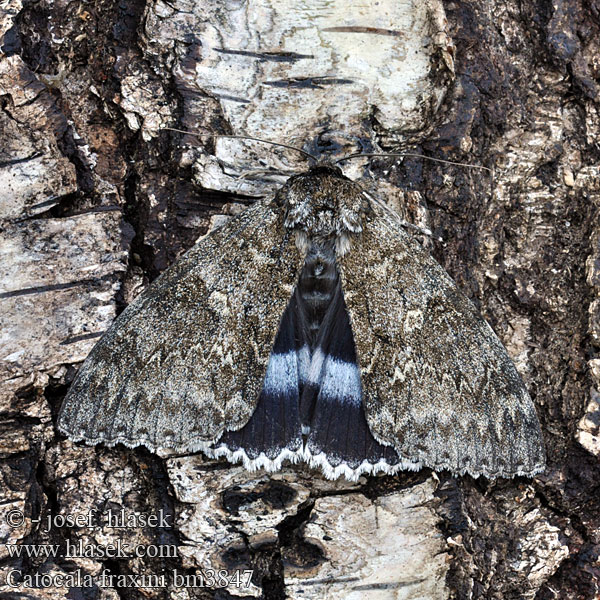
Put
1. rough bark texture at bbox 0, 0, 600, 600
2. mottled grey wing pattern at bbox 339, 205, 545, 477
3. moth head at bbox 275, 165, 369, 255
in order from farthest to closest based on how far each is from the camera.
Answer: moth head at bbox 275, 165, 369, 255
mottled grey wing pattern at bbox 339, 205, 545, 477
rough bark texture at bbox 0, 0, 600, 600

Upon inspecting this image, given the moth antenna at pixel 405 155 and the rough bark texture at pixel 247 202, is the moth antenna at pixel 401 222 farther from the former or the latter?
the moth antenna at pixel 405 155

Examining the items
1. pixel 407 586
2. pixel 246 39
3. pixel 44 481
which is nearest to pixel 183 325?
pixel 44 481

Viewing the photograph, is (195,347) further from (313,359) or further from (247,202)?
(247,202)

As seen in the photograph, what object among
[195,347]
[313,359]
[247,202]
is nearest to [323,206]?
[247,202]

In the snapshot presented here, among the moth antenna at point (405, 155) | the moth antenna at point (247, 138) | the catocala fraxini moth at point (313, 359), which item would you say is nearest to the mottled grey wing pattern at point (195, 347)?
the catocala fraxini moth at point (313, 359)

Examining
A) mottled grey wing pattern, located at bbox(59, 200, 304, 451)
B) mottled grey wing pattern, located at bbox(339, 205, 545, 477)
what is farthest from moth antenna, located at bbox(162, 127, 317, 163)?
mottled grey wing pattern, located at bbox(339, 205, 545, 477)

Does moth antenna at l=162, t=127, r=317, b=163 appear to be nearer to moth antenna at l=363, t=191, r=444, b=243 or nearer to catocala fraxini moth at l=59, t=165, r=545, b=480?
catocala fraxini moth at l=59, t=165, r=545, b=480
